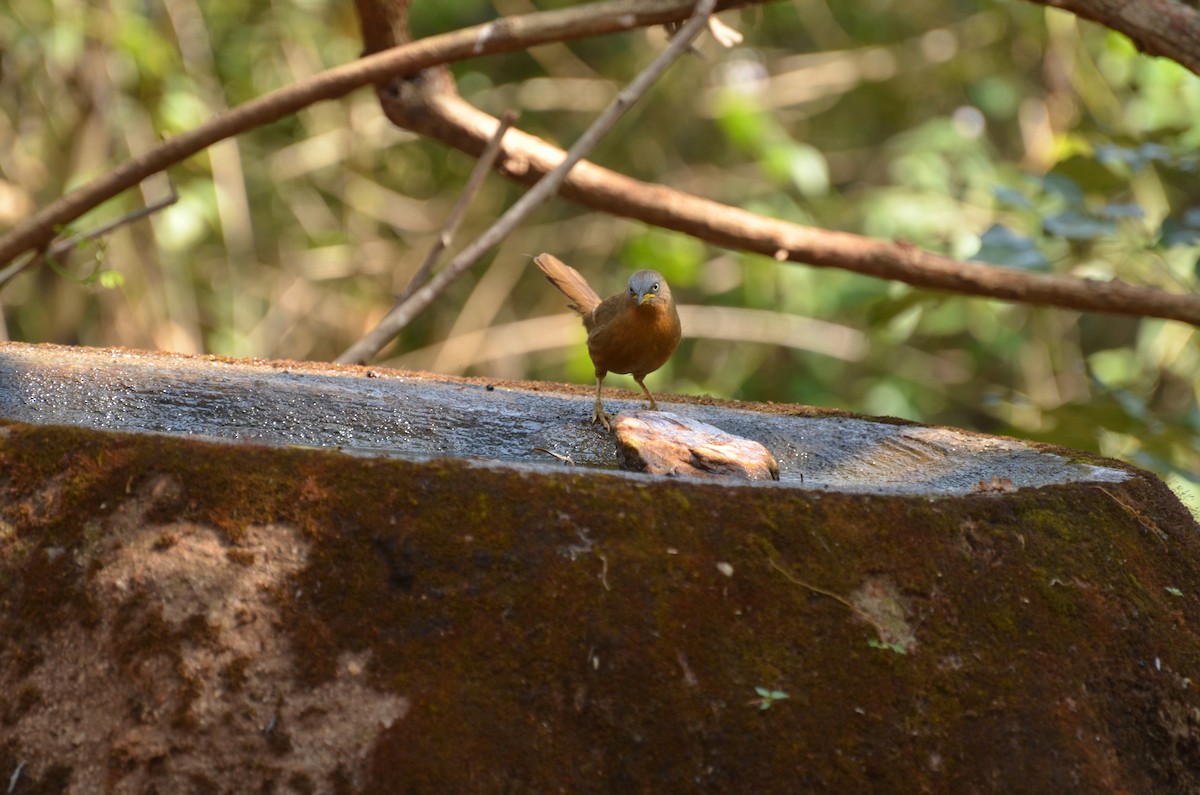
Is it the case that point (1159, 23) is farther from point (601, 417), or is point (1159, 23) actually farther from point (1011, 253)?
point (601, 417)

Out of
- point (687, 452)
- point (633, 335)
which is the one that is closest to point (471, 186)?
point (633, 335)

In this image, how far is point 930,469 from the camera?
2.89 m

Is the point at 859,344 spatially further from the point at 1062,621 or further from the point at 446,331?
the point at 1062,621

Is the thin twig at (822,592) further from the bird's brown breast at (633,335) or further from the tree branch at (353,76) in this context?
the tree branch at (353,76)

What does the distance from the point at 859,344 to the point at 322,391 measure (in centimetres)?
675

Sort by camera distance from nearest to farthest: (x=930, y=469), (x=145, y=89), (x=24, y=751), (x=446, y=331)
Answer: (x=24, y=751)
(x=930, y=469)
(x=145, y=89)
(x=446, y=331)

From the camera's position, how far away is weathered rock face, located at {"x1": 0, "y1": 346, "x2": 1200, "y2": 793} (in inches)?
70.0

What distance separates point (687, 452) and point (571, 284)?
1.28m

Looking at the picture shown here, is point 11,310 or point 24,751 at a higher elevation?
point 24,751

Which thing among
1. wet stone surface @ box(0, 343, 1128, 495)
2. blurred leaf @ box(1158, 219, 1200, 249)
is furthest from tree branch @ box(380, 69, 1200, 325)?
wet stone surface @ box(0, 343, 1128, 495)

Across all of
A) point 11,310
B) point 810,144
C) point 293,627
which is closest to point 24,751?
point 293,627

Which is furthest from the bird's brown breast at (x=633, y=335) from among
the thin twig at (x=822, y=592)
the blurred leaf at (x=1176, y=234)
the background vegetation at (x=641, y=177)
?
the background vegetation at (x=641, y=177)

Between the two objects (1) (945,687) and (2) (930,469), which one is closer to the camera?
(1) (945,687)

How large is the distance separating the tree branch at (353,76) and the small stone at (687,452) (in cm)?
185
